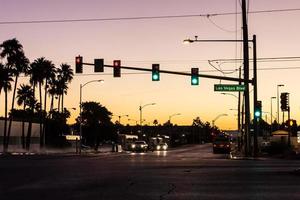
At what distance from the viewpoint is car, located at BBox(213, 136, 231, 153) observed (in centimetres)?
8181

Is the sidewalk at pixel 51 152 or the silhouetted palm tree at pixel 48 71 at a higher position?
the silhouetted palm tree at pixel 48 71

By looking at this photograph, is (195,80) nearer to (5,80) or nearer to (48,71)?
(5,80)

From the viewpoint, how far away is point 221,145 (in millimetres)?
82625

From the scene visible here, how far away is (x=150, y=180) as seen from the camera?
22969 mm

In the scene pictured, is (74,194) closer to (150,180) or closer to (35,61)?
(150,180)

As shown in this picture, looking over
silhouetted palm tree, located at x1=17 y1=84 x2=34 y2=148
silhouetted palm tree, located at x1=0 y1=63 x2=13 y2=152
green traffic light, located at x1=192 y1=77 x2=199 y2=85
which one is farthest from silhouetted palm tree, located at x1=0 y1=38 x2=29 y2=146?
green traffic light, located at x1=192 y1=77 x2=199 y2=85

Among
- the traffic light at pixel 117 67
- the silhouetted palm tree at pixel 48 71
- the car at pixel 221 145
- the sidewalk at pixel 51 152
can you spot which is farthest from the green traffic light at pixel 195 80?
the silhouetted palm tree at pixel 48 71

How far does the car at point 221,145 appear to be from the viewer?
268ft

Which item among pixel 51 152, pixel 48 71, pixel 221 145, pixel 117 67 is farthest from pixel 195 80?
pixel 48 71

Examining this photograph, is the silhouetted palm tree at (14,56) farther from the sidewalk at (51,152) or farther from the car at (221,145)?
the car at (221,145)

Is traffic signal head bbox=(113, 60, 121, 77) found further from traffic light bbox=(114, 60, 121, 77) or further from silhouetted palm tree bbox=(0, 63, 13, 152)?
silhouetted palm tree bbox=(0, 63, 13, 152)

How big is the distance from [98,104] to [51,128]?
42469 mm

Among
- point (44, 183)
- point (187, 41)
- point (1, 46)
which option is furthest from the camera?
point (1, 46)

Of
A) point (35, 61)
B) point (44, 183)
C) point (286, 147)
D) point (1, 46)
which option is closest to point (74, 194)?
point (44, 183)
